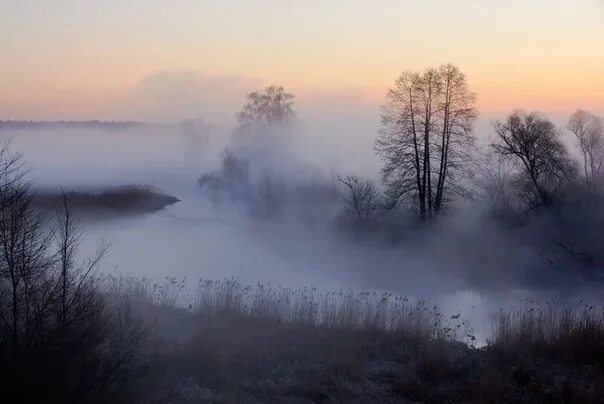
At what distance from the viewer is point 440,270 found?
33.8 meters

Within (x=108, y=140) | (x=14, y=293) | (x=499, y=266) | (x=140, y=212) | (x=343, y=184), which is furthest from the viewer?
(x=108, y=140)

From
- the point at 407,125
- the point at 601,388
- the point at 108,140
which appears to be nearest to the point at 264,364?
the point at 601,388

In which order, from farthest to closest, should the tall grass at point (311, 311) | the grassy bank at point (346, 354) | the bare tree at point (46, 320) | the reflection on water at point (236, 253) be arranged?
the reflection on water at point (236, 253) → the tall grass at point (311, 311) → the grassy bank at point (346, 354) → the bare tree at point (46, 320)

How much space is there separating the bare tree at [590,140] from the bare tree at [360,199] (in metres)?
11.9

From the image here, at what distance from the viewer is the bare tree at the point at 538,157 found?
115 ft

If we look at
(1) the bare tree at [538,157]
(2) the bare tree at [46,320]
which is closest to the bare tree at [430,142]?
(1) the bare tree at [538,157]

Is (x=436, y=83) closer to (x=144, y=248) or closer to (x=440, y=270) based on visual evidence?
(x=440, y=270)

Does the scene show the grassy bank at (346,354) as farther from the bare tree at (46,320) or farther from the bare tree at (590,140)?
the bare tree at (590,140)

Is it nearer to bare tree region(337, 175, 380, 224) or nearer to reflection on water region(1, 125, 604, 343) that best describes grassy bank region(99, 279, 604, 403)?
reflection on water region(1, 125, 604, 343)

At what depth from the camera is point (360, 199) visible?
39188mm

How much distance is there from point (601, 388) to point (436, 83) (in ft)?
77.9

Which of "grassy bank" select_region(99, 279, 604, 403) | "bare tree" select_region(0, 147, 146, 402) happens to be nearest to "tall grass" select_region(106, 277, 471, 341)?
"grassy bank" select_region(99, 279, 604, 403)

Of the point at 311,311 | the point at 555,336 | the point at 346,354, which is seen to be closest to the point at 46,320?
the point at 346,354

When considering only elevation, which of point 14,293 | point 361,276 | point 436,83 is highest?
point 436,83
